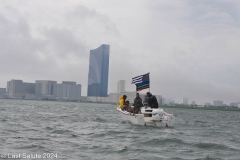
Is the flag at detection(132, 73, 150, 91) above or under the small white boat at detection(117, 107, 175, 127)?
above

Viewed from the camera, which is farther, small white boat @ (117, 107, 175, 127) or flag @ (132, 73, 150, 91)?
flag @ (132, 73, 150, 91)

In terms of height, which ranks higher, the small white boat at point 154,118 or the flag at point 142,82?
the flag at point 142,82

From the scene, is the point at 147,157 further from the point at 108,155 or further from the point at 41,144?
the point at 41,144

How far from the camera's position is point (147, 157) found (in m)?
14.4

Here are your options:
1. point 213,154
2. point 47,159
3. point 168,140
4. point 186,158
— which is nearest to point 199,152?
point 213,154

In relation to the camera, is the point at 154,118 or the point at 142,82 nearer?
the point at 154,118

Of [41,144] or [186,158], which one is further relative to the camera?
[41,144]

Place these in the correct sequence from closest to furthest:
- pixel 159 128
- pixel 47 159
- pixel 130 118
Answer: pixel 47 159
pixel 159 128
pixel 130 118

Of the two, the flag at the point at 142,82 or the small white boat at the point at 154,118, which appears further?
the flag at the point at 142,82

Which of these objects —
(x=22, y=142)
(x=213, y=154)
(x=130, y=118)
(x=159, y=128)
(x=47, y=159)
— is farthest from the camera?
(x=130, y=118)

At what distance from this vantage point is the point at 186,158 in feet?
47.1

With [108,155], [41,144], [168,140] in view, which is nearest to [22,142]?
[41,144]

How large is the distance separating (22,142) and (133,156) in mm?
5207

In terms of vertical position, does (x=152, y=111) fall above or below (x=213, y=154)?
above
